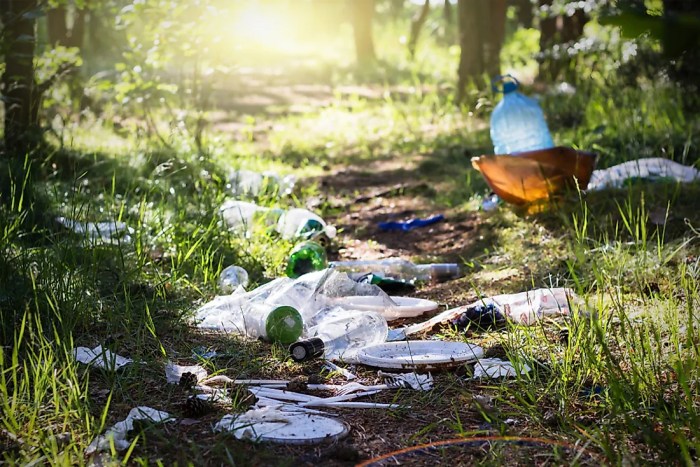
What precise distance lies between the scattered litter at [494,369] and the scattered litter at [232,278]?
4.76 ft

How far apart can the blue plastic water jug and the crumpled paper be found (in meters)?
3.74

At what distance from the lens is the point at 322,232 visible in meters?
4.78

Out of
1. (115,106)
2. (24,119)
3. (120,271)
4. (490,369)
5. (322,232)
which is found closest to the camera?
(490,369)

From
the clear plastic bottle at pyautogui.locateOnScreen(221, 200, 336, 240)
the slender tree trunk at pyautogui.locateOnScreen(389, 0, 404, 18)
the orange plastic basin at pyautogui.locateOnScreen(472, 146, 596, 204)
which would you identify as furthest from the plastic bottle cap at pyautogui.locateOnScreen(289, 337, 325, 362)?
the slender tree trunk at pyautogui.locateOnScreen(389, 0, 404, 18)

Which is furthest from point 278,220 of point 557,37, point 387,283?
point 557,37

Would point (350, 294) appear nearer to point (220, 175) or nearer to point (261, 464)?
point (261, 464)

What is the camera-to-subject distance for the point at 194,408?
90.8 inches

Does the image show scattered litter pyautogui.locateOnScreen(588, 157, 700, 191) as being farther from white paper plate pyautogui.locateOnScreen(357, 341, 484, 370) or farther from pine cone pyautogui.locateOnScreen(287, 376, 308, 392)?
pine cone pyautogui.locateOnScreen(287, 376, 308, 392)

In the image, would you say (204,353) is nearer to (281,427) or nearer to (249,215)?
(281,427)

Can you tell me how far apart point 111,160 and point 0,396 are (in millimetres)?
4195

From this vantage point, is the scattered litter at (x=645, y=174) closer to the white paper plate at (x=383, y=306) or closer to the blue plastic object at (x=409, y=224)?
the blue plastic object at (x=409, y=224)

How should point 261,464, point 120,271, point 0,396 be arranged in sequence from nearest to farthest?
point 261,464 < point 0,396 < point 120,271

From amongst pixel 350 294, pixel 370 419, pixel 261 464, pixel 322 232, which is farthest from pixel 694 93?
pixel 261 464

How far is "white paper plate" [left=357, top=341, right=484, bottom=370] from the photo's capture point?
2705mm
